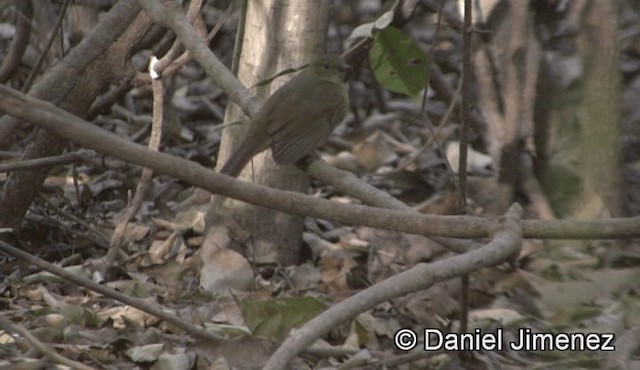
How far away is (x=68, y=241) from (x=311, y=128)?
1.31 m

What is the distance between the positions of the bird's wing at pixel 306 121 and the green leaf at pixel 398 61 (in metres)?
0.30

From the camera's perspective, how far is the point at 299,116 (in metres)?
4.19

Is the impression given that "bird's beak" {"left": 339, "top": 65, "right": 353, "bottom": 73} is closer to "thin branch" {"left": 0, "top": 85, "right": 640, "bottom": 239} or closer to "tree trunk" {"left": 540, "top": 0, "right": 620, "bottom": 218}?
"tree trunk" {"left": 540, "top": 0, "right": 620, "bottom": 218}

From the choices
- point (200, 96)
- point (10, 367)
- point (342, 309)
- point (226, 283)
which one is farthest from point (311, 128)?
point (200, 96)

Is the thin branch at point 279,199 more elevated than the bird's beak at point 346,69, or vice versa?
the bird's beak at point 346,69

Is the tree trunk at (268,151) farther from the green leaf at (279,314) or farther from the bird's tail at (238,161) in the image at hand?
the green leaf at (279,314)

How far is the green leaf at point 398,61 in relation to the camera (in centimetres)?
396

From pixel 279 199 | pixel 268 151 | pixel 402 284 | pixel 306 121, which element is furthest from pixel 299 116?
pixel 402 284

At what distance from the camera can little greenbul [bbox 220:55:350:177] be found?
395 cm

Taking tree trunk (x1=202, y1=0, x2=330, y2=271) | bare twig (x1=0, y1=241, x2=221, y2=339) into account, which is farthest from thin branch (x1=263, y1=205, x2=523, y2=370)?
tree trunk (x1=202, y1=0, x2=330, y2=271)

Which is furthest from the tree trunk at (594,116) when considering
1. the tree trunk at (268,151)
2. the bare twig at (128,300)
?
the bare twig at (128,300)

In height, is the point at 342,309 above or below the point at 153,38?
below

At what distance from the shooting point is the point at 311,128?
163 inches

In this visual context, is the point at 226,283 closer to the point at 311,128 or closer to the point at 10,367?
the point at 311,128
